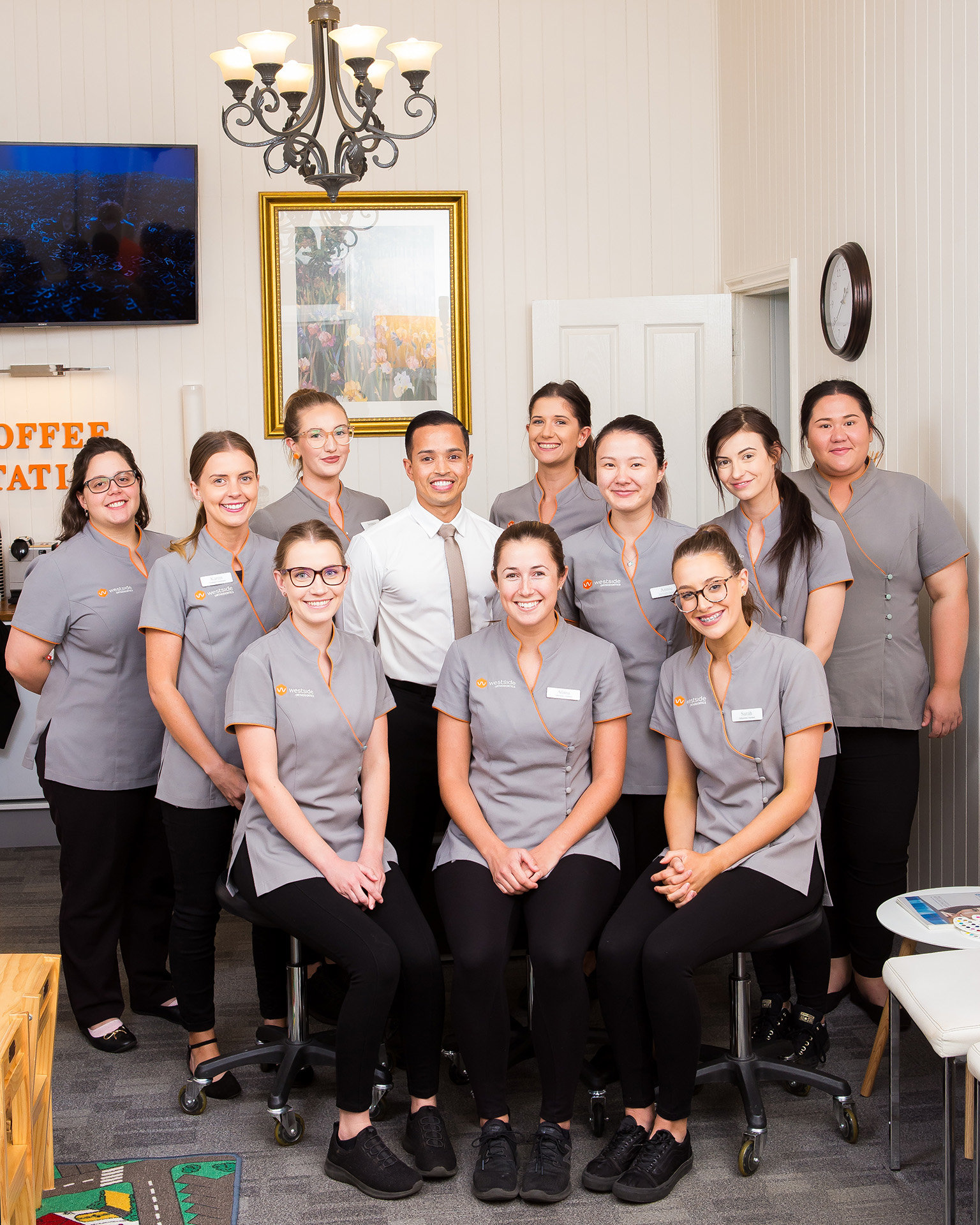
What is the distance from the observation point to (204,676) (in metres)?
2.53

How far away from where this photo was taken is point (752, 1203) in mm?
2146

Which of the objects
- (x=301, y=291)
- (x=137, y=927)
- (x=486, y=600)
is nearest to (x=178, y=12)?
(x=301, y=291)

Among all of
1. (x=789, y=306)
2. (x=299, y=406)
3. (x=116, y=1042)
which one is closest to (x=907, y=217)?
(x=789, y=306)

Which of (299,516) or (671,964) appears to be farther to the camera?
(299,516)

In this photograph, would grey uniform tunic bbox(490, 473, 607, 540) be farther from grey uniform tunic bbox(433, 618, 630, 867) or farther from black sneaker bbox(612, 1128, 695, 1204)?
black sneaker bbox(612, 1128, 695, 1204)

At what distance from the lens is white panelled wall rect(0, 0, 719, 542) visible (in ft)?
15.5

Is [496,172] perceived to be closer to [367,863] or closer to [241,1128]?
[367,863]

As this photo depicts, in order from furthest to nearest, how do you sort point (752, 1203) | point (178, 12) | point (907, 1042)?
point (178, 12) < point (907, 1042) < point (752, 1203)

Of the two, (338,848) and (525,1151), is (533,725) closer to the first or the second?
(338,848)

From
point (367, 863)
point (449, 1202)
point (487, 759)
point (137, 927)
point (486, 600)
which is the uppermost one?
point (486, 600)

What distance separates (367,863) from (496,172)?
351cm

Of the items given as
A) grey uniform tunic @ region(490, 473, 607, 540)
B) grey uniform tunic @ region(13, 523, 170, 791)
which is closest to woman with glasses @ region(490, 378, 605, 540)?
grey uniform tunic @ region(490, 473, 607, 540)

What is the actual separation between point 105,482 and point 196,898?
3.25ft

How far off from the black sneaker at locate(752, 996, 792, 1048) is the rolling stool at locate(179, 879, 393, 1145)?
0.88m
